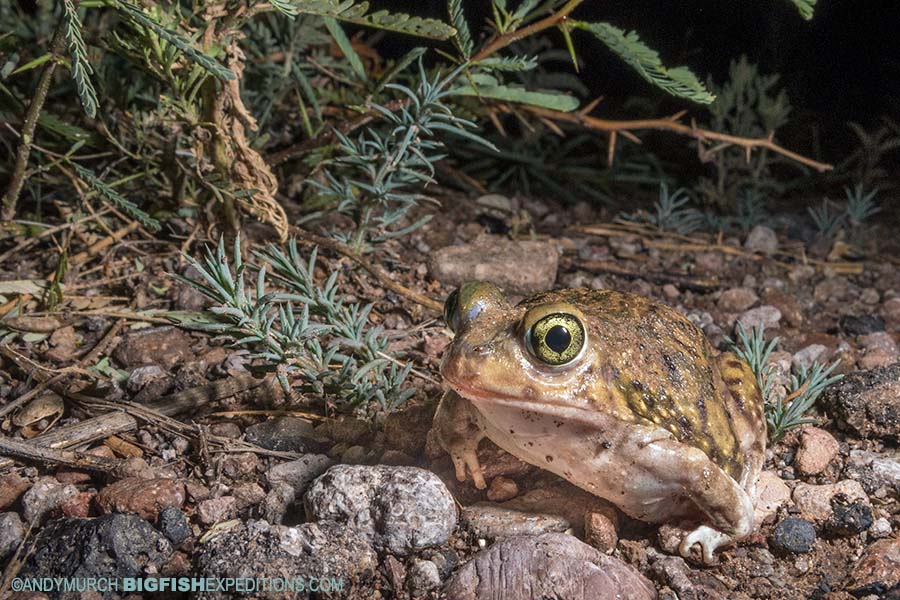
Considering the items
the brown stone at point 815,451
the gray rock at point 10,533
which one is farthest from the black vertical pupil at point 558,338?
the gray rock at point 10,533

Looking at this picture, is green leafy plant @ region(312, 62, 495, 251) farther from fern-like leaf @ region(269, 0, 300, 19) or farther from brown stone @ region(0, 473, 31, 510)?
brown stone @ region(0, 473, 31, 510)

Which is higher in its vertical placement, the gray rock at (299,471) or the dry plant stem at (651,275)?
the dry plant stem at (651,275)

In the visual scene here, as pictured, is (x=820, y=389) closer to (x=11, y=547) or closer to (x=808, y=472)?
(x=808, y=472)

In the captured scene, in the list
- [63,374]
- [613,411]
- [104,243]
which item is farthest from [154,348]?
[613,411]

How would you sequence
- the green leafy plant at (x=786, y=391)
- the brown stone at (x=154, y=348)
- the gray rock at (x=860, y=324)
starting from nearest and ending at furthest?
the green leafy plant at (x=786, y=391)
the brown stone at (x=154, y=348)
the gray rock at (x=860, y=324)

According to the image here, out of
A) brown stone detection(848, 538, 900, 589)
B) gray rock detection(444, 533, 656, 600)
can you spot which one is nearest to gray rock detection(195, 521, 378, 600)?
gray rock detection(444, 533, 656, 600)

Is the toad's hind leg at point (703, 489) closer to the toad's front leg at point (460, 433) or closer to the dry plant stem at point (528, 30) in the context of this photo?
the toad's front leg at point (460, 433)

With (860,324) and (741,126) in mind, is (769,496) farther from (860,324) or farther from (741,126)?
(741,126)

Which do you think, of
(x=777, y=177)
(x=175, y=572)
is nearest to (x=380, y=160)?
(x=175, y=572)

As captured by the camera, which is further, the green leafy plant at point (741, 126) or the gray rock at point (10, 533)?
the green leafy plant at point (741, 126)
